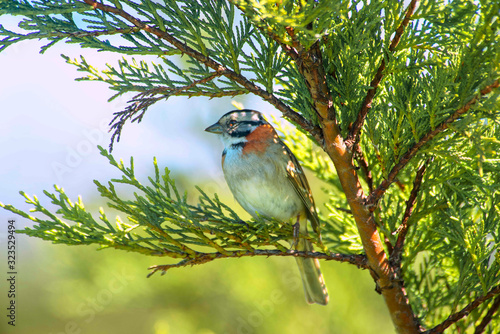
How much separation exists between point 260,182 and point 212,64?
119cm

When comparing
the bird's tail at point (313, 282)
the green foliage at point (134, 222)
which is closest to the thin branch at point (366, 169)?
the green foliage at point (134, 222)

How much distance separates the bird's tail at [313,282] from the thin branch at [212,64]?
131 cm

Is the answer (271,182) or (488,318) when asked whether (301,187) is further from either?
(488,318)

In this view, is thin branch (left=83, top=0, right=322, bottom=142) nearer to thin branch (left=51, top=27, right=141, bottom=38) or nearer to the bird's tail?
thin branch (left=51, top=27, right=141, bottom=38)

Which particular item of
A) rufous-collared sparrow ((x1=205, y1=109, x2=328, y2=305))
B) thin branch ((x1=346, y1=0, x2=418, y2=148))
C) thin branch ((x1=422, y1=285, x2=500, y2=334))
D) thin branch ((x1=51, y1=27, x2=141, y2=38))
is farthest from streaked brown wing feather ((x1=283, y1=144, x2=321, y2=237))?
thin branch ((x1=51, y1=27, x2=141, y2=38))

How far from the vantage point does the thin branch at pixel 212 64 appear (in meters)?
1.93

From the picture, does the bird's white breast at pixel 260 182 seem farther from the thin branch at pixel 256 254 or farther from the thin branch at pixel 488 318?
the thin branch at pixel 488 318

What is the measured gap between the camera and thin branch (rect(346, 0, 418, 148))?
5.99 feet

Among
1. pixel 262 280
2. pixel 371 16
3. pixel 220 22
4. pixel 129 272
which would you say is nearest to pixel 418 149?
pixel 371 16

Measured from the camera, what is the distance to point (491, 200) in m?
2.01

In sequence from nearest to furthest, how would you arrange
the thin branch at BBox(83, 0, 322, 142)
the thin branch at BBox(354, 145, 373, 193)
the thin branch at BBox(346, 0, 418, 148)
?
1. the thin branch at BBox(346, 0, 418, 148)
2. the thin branch at BBox(83, 0, 322, 142)
3. the thin branch at BBox(354, 145, 373, 193)

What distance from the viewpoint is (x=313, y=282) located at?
3209 mm

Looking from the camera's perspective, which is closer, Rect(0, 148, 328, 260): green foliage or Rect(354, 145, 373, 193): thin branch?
Rect(0, 148, 328, 260): green foliage

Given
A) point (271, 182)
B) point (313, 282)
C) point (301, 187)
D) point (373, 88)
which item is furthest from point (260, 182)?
point (373, 88)
